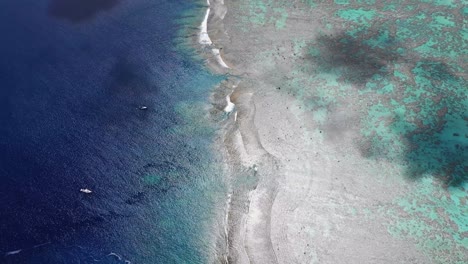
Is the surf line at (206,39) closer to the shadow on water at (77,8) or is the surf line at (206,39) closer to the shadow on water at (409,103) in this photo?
the shadow on water at (409,103)

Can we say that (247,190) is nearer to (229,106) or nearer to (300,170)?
(300,170)

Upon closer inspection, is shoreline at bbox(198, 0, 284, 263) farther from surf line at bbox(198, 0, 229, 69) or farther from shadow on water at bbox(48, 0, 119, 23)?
shadow on water at bbox(48, 0, 119, 23)

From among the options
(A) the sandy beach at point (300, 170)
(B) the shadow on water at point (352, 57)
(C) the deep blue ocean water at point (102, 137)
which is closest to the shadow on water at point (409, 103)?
(B) the shadow on water at point (352, 57)

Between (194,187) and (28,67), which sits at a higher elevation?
(28,67)

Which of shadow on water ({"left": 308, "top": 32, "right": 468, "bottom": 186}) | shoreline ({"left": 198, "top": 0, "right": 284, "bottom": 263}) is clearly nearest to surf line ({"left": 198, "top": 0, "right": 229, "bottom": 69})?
shoreline ({"left": 198, "top": 0, "right": 284, "bottom": 263})

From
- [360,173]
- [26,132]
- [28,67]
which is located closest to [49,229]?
[26,132]

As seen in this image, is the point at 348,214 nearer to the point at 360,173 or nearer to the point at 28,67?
the point at 360,173

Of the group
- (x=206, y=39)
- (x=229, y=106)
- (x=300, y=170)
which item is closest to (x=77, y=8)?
(x=206, y=39)
